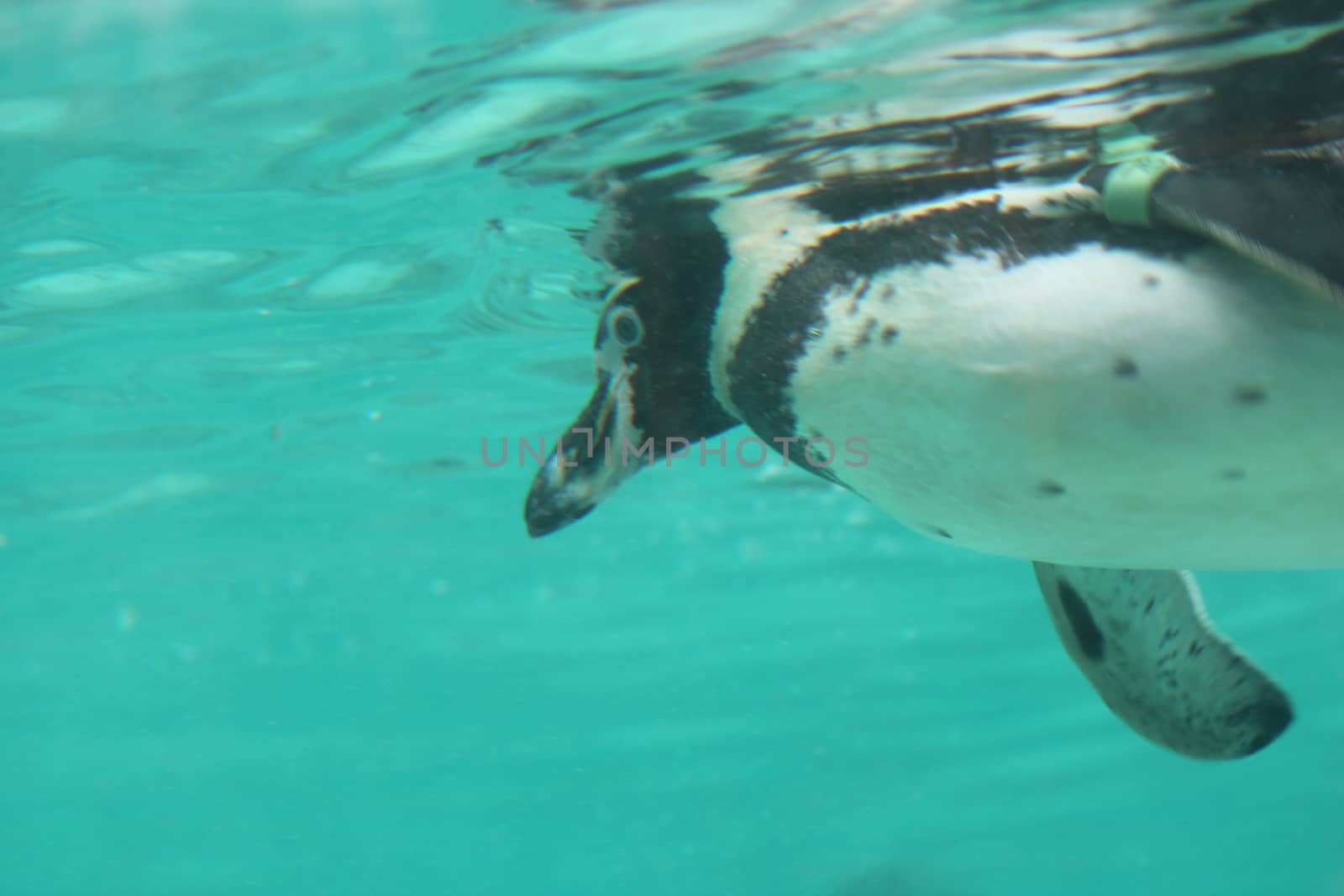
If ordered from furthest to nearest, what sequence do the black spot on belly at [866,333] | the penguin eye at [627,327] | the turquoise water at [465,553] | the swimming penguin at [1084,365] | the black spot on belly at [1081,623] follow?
1. the turquoise water at [465,553]
2. the black spot on belly at [1081,623]
3. the penguin eye at [627,327]
4. the black spot on belly at [866,333]
5. the swimming penguin at [1084,365]

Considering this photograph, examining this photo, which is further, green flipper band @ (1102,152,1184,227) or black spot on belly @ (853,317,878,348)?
black spot on belly @ (853,317,878,348)

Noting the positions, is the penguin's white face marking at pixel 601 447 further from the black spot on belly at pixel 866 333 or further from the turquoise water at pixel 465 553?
the turquoise water at pixel 465 553

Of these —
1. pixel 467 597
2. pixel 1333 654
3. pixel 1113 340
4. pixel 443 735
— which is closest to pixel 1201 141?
pixel 1113 340

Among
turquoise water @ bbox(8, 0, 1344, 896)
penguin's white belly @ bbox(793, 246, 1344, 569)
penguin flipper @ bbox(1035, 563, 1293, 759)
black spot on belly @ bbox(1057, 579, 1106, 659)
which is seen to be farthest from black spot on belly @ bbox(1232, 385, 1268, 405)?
turquoise water @ bbox(8, 0, 1344, 896)

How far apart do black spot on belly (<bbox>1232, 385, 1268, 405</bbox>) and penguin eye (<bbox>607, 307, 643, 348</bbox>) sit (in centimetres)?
201

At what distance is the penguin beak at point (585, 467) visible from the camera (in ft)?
12.3

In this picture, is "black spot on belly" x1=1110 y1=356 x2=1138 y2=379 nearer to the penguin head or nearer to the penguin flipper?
the penguin head

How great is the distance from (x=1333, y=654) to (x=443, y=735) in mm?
22571

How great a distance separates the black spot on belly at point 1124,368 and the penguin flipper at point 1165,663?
158 cm

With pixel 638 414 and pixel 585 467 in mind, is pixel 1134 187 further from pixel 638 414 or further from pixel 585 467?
pixel 585 467

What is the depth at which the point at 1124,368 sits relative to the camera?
2631mm

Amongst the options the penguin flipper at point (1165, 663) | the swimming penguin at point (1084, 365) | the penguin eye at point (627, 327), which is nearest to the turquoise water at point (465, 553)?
the penguin eye at point (627, 327)

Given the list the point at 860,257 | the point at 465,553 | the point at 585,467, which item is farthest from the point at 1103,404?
the point at 465,553

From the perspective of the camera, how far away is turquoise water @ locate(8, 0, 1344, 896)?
4504mm
